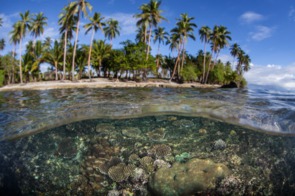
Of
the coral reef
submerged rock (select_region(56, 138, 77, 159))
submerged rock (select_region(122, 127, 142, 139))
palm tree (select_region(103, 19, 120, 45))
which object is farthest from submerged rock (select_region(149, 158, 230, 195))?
palm tree (select_region(103, 19, 120, 45))

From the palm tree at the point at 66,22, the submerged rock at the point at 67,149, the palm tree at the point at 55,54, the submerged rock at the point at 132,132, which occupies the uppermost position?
the palm tree at the point at 66,22

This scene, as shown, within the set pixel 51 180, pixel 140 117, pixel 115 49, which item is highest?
pixel 115 49

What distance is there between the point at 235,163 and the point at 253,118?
2.38 metres

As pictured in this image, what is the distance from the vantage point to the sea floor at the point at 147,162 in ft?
20.5

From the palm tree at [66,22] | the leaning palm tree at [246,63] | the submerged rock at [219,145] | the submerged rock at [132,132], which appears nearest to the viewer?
the submerged rock at [219,145]

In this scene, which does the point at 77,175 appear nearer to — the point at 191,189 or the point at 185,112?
the point at 191,189

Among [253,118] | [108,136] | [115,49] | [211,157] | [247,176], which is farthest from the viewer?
[115,49]

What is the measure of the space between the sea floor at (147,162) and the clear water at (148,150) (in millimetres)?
25

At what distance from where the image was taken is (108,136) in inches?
310

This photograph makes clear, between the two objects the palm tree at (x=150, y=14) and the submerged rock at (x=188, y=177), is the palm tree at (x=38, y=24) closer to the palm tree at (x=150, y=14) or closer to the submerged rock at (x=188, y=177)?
the palm tree at (x=150, y=14)

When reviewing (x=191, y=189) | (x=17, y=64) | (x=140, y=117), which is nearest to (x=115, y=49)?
(x=17, y=64)

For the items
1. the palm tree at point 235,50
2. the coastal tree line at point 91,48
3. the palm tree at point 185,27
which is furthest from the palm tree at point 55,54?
the palm tree at point 235,50

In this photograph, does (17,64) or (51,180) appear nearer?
(51,180)

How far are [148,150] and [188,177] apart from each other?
1.55 meters
